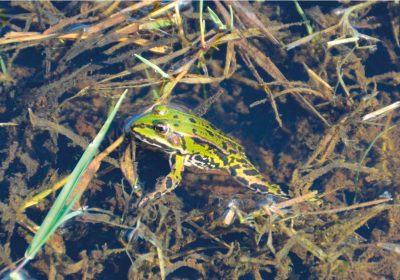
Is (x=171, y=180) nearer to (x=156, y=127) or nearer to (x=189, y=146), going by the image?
(x=189, y=146)

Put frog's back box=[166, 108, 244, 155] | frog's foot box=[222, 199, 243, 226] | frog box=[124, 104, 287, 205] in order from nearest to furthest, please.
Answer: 1. frog's foot box=[222, 199, 243, 226]
2. frog box=[124, 104, 287, 205]
3. frog's back box=[166, 108, 244, 155]

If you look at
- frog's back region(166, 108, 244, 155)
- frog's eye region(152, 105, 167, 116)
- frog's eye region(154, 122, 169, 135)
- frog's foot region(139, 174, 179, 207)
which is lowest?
frog's foot region(139, 174, 179, 207)

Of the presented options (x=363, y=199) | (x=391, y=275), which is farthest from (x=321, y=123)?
(x=391, y=275)

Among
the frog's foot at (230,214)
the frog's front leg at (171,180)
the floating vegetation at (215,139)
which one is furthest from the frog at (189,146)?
the frog's foot at (230,214)

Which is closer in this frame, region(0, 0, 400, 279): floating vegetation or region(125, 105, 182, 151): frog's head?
region(0, 0, 400, 279): floating vegetation

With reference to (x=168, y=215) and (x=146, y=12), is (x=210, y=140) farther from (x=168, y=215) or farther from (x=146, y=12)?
(x=146, y=12)

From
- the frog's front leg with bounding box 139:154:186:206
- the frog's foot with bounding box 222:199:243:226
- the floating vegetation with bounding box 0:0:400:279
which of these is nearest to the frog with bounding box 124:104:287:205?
the frog's front leg with bounding box 139:154:186:206

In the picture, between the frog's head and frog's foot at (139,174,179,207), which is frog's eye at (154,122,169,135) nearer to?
the frog's head

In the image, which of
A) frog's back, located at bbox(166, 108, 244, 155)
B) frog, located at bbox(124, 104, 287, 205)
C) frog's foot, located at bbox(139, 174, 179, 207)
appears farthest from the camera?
frog's back, located at bbox(166, 108, 244, 155)
